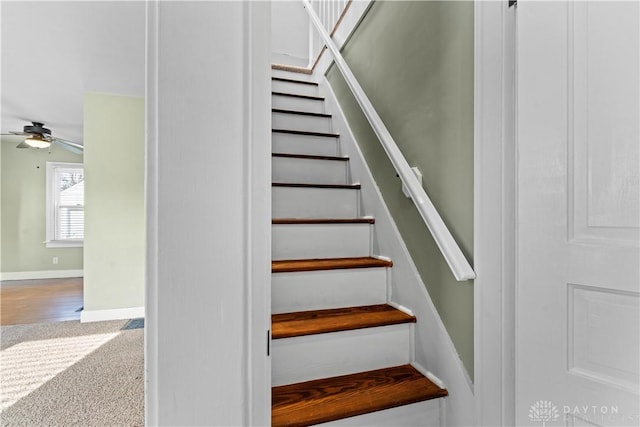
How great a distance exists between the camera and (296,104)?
2684mm

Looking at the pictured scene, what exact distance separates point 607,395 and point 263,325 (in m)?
0.87

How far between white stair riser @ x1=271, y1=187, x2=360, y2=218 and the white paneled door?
1.18 m

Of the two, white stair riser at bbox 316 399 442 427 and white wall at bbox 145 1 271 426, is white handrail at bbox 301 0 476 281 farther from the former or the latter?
white wall at bbox 145 1 271 426

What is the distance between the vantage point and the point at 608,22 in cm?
80

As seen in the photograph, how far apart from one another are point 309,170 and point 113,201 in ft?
8.07

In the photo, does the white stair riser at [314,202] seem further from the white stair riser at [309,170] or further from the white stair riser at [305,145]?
the white stair riser at [305,145]

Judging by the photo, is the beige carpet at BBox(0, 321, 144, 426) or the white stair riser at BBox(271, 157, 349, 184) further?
the white stair riser at BBox(271, 157, 349, 184)

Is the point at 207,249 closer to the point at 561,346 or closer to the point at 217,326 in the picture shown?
the point at 217,326

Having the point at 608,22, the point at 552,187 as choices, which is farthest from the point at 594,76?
the point at 552,187

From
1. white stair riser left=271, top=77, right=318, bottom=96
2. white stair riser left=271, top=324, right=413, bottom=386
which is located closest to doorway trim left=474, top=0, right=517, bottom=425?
white stair riser left=271, top=324, right=413, bottom=386

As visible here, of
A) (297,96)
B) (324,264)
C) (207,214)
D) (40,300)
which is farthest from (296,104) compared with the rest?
(40,300)

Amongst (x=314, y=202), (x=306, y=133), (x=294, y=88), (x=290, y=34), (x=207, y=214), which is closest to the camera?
(x=207, y=214)

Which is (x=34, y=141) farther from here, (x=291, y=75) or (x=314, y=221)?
(x=314, y=221)

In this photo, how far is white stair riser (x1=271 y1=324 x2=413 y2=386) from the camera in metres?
1.26
